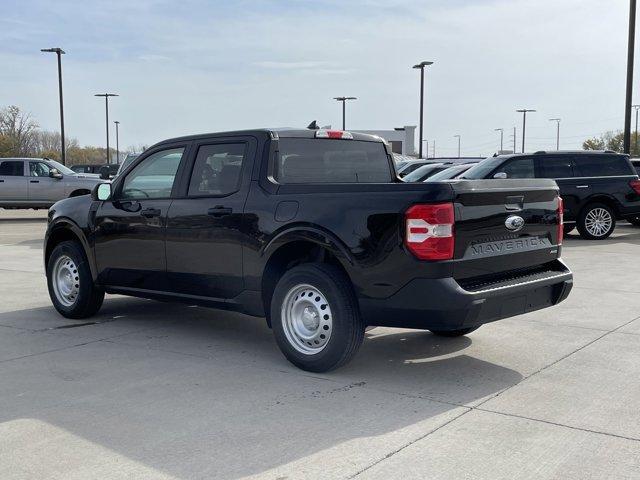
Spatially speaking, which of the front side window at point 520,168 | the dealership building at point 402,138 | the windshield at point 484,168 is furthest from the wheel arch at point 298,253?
the dealership building at point 402,138

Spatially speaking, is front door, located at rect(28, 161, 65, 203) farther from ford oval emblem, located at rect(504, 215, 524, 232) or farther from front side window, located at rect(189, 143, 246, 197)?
ford oval emblem, located at rect(504, 215, 524, 232)

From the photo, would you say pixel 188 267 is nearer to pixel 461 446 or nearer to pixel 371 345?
pixel 371 345

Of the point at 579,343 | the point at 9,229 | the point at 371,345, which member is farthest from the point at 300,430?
the point at 9,229

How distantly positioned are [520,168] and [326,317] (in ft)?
34.9

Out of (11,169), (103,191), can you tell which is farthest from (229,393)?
(11,169)

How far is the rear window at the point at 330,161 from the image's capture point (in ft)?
19.5

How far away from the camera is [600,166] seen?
50.1 ft

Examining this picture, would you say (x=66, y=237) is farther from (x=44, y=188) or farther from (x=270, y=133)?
(x=44, y=188)

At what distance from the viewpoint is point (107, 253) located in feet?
22.8

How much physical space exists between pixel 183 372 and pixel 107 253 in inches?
79.4

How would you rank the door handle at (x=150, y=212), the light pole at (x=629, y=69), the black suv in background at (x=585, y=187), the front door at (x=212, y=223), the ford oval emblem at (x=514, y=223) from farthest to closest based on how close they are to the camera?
1. the light pole at (x=629, y=69)
2. the black suv in background at (x=585, y=187)
3. the door handle at (x=150, y=212)
4. the front door at (x=212, y=223)
5. the ford oval emblem at (x=514, y=223)

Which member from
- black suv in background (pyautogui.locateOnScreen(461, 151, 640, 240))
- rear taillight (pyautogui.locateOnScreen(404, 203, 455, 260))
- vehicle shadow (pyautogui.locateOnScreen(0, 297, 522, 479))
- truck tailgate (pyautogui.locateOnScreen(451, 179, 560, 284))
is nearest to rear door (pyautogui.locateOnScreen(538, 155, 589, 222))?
Answer: black suv in background (pyautogui.locateOnScreen(461, 151, 640, 240))

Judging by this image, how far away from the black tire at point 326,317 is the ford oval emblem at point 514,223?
120cm

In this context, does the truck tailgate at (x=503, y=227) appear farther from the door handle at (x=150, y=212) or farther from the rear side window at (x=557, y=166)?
the rear side window at (x=557, y=166)
